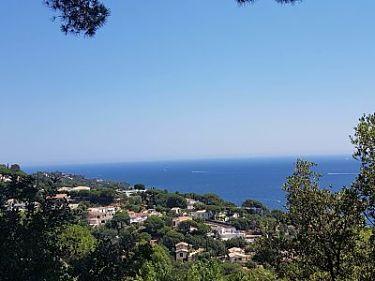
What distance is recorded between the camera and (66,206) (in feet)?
13.7

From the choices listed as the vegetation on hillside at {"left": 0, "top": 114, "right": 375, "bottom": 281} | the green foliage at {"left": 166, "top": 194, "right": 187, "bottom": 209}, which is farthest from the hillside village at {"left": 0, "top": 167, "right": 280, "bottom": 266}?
the vegetation on hillside at {"left": 0, "top": 114, "right": 375, "bottom": 281}

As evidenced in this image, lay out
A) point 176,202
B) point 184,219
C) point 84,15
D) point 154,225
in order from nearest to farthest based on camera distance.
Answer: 1. point 84,15
2. point 154,225
3. point 184,219
4. point 176,202

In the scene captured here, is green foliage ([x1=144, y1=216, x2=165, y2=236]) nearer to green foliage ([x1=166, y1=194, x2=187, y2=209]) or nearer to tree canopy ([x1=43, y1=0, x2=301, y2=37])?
green foliage ([x1=166, y1=194, x2=187, y2=209])

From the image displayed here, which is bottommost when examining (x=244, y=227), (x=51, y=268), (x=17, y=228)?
(x=244, y=227)

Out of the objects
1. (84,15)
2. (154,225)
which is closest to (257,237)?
(84,15)

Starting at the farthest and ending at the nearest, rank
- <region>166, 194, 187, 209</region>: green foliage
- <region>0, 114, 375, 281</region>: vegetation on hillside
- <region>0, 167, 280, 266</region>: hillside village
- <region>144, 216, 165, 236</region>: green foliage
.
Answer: <region>166, 194, 187, 209</region>: green foliage, <region>144, 216, 165, 236</region>: green foliage, <region>0, 167, 280, 266</region>: hillside village, <region>0, 114, 375, 281</region>: vegetation on hillside

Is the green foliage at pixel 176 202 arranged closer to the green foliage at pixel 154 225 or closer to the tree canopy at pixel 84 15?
the green foliage at pixel 154 225

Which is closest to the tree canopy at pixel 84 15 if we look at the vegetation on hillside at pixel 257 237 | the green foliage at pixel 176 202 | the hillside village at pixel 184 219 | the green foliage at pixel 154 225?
the vegetation on hillside at pixel 257 237

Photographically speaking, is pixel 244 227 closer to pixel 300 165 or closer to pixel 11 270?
pixel 300 165

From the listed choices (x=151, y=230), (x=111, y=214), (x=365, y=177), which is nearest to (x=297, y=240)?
(x=365, y=177)

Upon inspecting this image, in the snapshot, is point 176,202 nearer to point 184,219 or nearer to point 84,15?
point 184,219

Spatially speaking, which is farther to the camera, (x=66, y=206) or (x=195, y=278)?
(x=195, y=278)

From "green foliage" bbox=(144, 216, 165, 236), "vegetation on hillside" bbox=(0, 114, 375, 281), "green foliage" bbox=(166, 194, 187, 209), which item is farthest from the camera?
"green foliage" bbox=(166, 194, 187, 209)

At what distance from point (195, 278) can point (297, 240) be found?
369 inches
